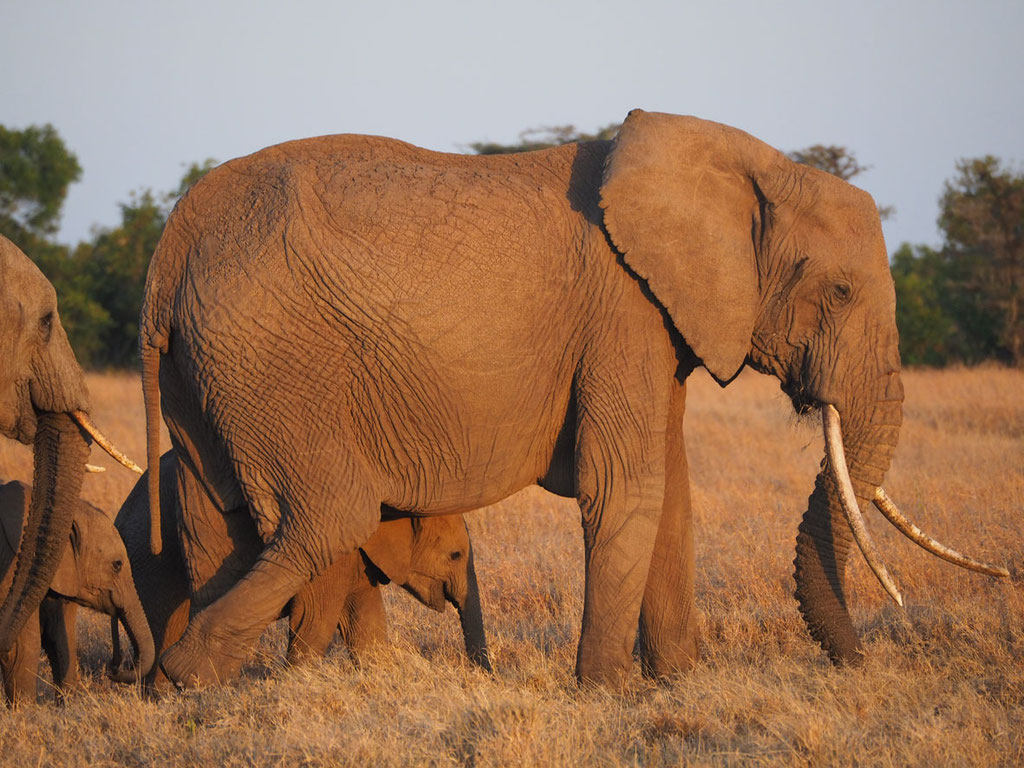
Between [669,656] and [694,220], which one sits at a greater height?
[694,220]

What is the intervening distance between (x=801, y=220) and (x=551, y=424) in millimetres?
1327

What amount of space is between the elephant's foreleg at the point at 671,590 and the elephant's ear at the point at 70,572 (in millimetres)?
2709

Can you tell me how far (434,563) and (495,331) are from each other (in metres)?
1.73

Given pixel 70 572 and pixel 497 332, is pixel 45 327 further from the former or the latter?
pixel 497 332

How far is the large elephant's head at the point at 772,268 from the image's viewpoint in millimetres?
4832

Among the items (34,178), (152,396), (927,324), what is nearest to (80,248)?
(34,178)

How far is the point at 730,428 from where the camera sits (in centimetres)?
1312

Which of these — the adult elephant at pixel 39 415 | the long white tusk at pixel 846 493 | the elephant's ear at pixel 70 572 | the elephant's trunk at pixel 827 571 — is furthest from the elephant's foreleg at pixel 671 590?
the elephant's ear at pixel 70 572

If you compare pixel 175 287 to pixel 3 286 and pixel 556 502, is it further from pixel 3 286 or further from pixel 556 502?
pixel 556 502

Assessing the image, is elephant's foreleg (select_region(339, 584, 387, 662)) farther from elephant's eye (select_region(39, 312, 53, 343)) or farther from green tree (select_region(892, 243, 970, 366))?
green tree (select_region(892, 243, 970, 366))

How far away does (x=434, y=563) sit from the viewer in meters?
6.08

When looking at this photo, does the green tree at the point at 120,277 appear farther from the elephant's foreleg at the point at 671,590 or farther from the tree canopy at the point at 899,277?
the elephant's foreleg at the point at 671,590

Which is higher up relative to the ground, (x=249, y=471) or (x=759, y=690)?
(x=249, y=471)

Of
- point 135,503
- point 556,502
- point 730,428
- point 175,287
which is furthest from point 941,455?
point 175,287
